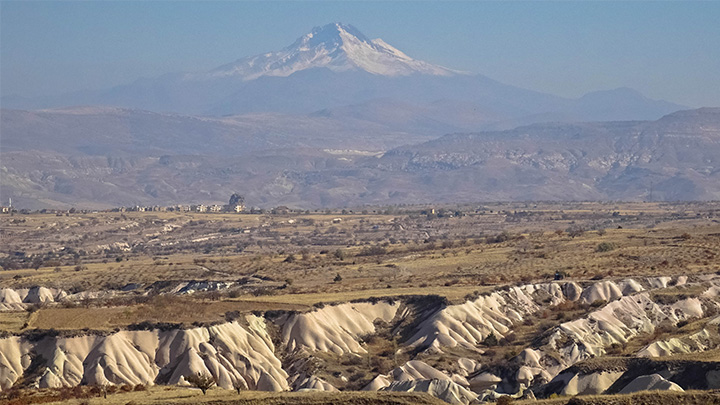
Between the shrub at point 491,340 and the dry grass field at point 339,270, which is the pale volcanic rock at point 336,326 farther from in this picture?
the shrub at point 491,340

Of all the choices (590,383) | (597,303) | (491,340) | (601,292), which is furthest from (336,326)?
(590,383)

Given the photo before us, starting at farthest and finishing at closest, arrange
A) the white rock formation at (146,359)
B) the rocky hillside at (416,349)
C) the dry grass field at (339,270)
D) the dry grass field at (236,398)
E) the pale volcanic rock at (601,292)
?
the pale volcanic rock at (601,292) → the dry grass field at (339,270) → the white rock formation at (146,359) → the rocky hillside at (416,349) → the dry grass field at (236,398)

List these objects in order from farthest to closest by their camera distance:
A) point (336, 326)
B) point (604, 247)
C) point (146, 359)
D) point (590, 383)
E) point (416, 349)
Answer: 1. point (604, 247)
2. point (336, 326)
3. point (416, 349)
4. point (146, 359)
5. point (590, 383)

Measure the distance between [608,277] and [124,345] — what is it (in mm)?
38713

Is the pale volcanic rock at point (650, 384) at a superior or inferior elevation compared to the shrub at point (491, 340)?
superior

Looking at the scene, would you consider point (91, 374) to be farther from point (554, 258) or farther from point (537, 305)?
point (554, 258)

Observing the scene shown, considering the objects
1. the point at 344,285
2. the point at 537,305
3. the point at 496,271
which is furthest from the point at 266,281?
the point at 537,305

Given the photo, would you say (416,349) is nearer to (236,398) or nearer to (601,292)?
(601,292)

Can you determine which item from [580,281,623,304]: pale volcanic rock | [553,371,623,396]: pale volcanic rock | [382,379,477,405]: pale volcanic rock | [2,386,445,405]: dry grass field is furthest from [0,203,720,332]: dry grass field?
[553,371,623,396]: pale volcanic rock

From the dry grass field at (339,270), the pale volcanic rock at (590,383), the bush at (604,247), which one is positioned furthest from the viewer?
the bush at (604,247)

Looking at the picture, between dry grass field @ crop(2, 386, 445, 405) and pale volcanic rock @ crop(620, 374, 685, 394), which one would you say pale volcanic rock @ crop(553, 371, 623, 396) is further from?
dry grass field @ crop(2, 386, 445, 405)

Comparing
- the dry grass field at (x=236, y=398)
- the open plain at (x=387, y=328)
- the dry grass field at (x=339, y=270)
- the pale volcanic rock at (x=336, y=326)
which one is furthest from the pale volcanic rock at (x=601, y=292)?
the dry grass field at (x=236, y=398)

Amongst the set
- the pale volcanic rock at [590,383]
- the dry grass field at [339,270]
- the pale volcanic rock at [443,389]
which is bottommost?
the dry grass field at [339,270]

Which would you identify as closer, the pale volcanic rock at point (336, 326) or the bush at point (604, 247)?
the pale volcanic rock at point (336, 326)
